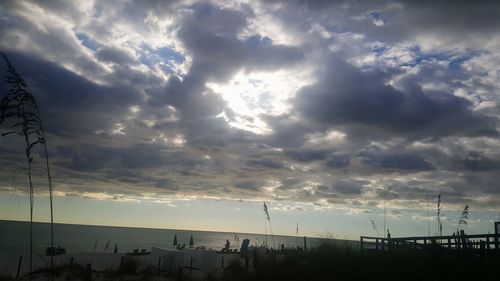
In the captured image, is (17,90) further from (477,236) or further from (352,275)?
(477,236)

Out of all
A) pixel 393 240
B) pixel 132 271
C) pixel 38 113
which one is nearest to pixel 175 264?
→ pixel 132 271

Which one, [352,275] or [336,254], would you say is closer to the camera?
[352,275]

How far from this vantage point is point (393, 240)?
19.0m

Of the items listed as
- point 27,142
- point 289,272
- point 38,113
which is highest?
point 38,113

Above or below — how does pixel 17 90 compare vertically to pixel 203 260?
above

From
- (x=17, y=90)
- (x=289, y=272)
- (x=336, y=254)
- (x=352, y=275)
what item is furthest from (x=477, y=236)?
(x=17, y=90)

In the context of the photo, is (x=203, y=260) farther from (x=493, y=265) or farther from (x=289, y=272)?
(x=493, y=265)

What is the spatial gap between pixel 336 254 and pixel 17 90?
1145cm

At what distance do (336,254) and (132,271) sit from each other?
30.7 ft

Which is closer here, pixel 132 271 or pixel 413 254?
pixel 413 254

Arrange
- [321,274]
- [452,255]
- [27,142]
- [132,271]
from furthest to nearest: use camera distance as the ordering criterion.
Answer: [132,271] → [452,255] → [321,274] → [27,142]

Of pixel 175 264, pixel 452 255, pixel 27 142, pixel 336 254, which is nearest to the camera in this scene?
pixel 27 142

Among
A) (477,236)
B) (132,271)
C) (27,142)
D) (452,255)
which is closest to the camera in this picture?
(27,142)

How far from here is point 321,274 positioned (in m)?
11.8
